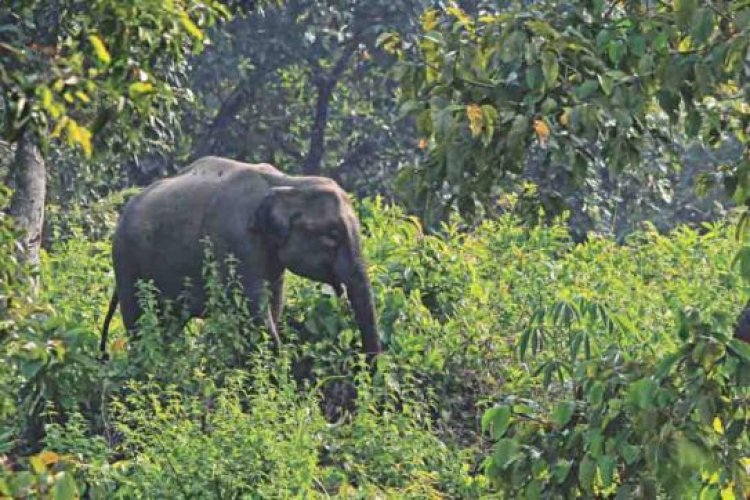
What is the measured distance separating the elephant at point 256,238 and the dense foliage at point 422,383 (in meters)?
0.25

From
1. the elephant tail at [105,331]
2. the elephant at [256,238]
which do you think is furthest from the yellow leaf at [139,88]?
the elephant tail at [105,331]

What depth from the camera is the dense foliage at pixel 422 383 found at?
18.2 ft

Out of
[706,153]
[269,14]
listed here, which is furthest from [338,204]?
[706,153]

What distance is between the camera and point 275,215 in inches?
407

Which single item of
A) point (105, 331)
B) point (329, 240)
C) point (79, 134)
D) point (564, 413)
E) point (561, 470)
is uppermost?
point (79, 134)

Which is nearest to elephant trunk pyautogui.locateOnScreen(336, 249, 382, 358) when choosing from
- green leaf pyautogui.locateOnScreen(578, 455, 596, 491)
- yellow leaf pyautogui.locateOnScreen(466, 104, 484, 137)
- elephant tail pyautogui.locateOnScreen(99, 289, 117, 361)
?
elephant tail pyautogui.locateOnScreen(99, 289, 117, 361)

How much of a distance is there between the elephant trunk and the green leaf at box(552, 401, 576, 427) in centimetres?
430

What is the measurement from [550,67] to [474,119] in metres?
0.25

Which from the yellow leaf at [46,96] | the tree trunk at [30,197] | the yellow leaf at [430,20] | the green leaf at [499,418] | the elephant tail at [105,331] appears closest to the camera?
the yellow leaf at [46,96]

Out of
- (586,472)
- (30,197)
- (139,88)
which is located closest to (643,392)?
(586,472)

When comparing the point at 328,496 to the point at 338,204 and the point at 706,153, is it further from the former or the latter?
the point at 706,153

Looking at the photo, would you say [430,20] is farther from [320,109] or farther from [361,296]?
[320,109]

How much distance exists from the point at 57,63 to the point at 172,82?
23.5ft

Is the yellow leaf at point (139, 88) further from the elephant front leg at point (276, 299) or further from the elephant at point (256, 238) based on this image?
the elephant front leg at point (276, 299)
